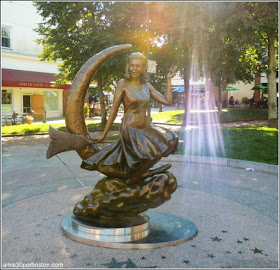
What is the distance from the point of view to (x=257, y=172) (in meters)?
8.99

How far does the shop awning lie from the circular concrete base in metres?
19.5

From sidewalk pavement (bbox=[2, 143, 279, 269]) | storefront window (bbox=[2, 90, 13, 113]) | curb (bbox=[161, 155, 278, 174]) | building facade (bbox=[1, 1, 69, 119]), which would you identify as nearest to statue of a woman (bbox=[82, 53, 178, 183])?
sidewalk pavement (bbox=[2, 143, 279, 269])

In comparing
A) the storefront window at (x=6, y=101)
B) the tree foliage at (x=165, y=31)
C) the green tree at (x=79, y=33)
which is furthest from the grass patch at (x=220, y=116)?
the storefront window at (x=6, y=101)

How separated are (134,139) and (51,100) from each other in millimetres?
26179

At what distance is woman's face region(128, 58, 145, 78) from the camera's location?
4732 millimetres

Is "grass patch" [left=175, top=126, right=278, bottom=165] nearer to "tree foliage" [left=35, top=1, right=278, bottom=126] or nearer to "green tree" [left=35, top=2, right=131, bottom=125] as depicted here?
"tree foliage" [left=35, top=1, right=278, bottom=126]

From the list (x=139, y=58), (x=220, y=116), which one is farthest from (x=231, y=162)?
(x=220, y=116)

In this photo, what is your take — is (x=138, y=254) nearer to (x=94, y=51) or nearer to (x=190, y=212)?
(x=190, y=212)

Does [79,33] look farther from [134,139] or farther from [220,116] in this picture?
[220,116]

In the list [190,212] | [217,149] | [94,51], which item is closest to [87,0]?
[94,51]

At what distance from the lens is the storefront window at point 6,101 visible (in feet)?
82.1

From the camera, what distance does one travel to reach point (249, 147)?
12.1 m

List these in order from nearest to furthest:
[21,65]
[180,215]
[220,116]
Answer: [180,215] < [21,65] < [220,116]

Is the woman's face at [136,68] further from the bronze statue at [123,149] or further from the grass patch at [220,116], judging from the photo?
the grass patch at [220,116]
